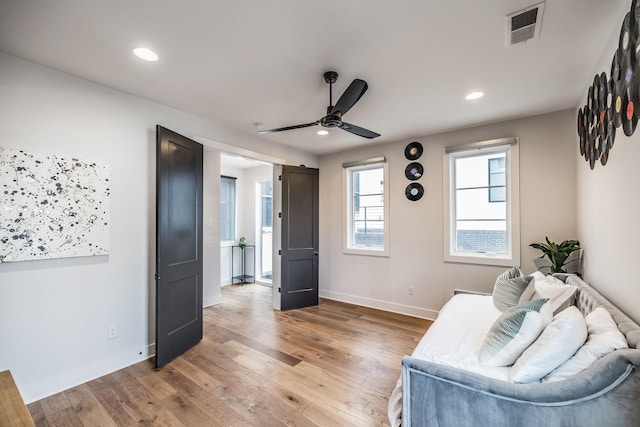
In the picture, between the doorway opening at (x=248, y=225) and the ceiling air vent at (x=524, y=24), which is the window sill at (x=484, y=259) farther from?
the doorway opening at (x=248, y=225)

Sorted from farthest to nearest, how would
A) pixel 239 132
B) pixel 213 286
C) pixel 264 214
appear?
1. pixel 264 214
2. pixel 213 286
3. pixel 239 132

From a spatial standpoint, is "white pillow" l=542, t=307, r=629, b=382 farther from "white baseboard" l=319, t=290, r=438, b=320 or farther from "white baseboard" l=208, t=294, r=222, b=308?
"white baseboard" l=208, t=294, r=222, b=308

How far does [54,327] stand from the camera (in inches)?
90.0

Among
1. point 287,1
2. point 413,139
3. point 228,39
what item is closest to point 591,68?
point 413,139

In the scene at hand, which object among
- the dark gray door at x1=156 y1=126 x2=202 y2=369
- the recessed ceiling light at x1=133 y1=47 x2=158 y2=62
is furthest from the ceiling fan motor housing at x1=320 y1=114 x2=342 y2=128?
the dark gray door at x1=156 y1=126 x2=202 y2=369

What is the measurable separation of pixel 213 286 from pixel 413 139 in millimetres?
3866

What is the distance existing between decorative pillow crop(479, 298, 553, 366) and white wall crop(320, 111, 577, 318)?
2.12 metres

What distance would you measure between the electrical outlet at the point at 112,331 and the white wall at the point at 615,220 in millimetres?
3751

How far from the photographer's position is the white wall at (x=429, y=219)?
320 cm

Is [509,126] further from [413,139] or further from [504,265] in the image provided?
[504,265]

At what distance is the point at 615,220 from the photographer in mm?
1801

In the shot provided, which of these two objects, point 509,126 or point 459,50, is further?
point 509,126

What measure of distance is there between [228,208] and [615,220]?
19.5 feet

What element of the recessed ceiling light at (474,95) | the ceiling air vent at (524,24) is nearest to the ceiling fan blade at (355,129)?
the recessed ceiling light at (474,95)
